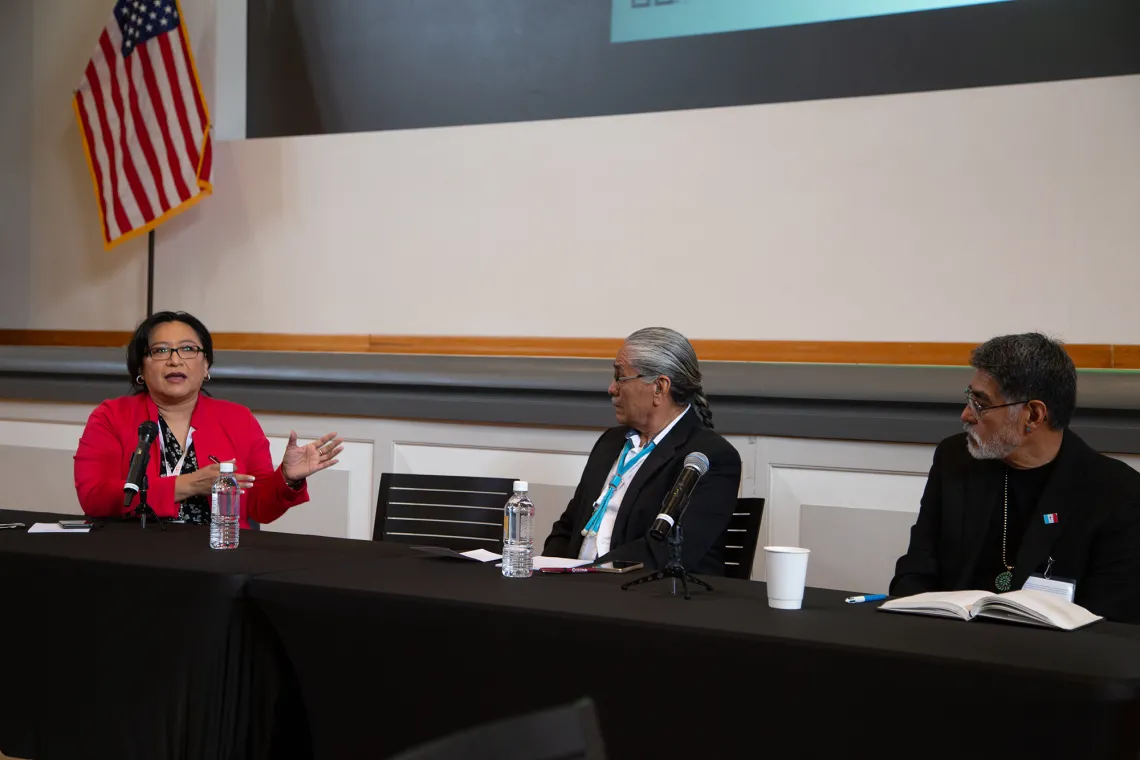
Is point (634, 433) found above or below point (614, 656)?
above

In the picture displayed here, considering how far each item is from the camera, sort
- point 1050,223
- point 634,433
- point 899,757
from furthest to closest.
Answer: point 1050,223 → point 634,433 → point 899,757

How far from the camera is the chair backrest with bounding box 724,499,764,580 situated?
2.71 metres

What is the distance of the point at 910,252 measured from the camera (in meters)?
3.78

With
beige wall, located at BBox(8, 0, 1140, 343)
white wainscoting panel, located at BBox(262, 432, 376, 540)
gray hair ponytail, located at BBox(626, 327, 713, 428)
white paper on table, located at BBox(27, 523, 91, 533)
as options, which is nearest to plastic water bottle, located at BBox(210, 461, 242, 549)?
white paper on table, located at BBox(27, 523, 91, 533)

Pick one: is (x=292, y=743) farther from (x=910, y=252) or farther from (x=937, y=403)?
(x=910, y=252)

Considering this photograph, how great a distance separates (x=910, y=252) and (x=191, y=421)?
2393 millimetres

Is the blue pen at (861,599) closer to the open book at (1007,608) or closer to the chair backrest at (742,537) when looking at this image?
the open book at (1007,608)

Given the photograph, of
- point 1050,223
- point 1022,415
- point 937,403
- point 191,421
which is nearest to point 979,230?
point 1050,223

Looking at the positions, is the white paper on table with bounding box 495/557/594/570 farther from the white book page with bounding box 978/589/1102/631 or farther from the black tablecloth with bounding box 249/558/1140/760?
the white book page with bounding box 978/589/1102/631

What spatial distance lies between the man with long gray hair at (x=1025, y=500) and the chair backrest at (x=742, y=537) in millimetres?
376

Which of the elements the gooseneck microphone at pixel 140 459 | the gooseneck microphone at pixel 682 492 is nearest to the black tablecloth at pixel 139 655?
the gooseneck microphone at pixel 140 459

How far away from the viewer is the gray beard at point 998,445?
92.9 inches

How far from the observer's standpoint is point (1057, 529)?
2252 mm

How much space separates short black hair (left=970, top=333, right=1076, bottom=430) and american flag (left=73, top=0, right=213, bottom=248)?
133 inches
